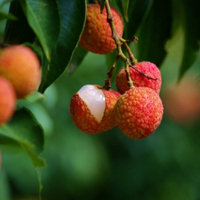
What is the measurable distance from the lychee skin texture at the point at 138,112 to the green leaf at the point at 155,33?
43cm

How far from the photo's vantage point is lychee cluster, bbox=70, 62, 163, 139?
2.92 ft

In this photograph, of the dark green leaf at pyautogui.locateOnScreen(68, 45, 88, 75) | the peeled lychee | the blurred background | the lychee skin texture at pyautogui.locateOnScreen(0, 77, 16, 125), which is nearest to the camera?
the lychee skin texture at pyautogui.locateOnScreen(0, 77, 16, 125)

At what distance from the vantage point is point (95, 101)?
97 cm

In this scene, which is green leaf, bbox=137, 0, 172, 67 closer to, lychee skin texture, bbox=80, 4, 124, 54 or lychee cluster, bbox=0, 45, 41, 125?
lychee skin texture, bbox=80, 4, 124, 54

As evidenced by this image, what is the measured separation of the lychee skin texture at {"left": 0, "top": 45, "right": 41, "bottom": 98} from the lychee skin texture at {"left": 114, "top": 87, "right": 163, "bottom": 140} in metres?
0.32

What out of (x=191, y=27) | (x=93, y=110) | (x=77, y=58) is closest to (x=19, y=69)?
(x=93, y=110)

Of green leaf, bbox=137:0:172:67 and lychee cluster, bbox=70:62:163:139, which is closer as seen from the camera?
lychee cluster, bbox=70:62:163:139

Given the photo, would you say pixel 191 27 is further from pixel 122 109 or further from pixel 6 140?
pixel 6 140

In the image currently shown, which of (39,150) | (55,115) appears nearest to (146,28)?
(39,150)

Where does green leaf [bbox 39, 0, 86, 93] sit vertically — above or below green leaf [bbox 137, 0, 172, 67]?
above

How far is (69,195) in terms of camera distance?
12.3 feet

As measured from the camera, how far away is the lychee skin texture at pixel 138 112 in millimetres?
886

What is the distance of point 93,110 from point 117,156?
9.48ft

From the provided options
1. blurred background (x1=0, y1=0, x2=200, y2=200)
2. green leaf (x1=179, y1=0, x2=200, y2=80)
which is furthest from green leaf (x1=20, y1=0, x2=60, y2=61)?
blurred background (x1=0, y1=0, x2=200, y2=200)
